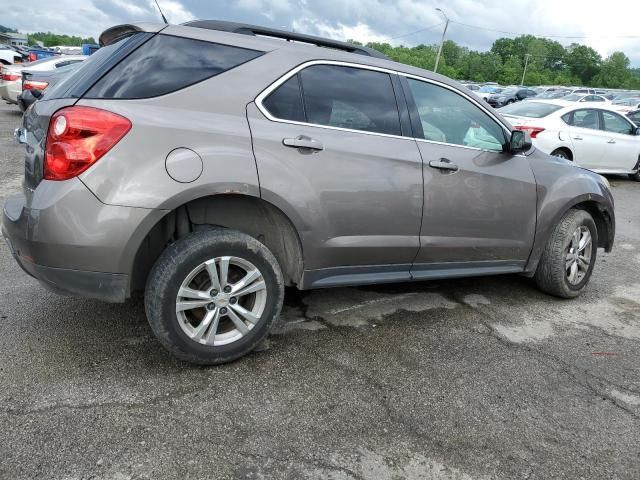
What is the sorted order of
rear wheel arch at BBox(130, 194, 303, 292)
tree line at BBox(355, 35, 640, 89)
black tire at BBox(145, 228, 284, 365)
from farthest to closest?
tree line at BBox(355, 35, 640, 89)
rear wheel arch at BBox(130, 194, 303, 292)
black tire at BBox(145, 228, 284, 365)

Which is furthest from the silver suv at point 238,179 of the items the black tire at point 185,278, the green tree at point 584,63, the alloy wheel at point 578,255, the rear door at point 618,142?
the green tree at point 584,63

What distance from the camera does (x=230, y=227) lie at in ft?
10.3

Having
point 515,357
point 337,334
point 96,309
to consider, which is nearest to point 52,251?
point 96,309

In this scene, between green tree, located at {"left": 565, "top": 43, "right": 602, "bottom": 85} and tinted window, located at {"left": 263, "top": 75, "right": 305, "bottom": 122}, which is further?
green tree, located at {"left": 565, "top": 43, "right": 602, "bottom": 85}

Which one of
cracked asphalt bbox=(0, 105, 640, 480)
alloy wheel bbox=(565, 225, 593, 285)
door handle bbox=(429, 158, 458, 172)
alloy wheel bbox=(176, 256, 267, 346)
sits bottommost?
cracked asphalt bbox=(0, 105, 640, 480)

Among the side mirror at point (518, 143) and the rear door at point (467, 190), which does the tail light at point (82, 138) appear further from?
the side mirror at point (518, 143)

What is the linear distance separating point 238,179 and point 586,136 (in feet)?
31.4

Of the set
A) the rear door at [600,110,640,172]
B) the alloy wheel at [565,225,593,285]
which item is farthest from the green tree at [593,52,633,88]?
the alloy wheel at [565,225,593,285]

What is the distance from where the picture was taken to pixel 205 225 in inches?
120

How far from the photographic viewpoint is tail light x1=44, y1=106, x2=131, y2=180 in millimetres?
2598

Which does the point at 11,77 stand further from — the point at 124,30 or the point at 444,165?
the point at 444,165

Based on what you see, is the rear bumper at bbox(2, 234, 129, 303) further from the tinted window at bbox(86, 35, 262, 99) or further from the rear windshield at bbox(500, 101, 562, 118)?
the rear windshield at bbox(500, 101, 562, 118)

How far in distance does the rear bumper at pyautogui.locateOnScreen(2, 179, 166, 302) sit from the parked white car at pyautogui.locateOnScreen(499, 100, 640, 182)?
27.6ft

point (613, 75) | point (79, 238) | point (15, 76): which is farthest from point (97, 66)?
point (613, 75)
